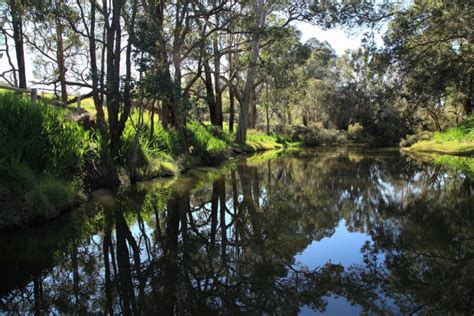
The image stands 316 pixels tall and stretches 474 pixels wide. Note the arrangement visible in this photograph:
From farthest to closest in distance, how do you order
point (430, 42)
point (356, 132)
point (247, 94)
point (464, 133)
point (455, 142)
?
point (356, 132) < point (247, 94) < point (455, 142) < point (464, 133) < point (430, 42)

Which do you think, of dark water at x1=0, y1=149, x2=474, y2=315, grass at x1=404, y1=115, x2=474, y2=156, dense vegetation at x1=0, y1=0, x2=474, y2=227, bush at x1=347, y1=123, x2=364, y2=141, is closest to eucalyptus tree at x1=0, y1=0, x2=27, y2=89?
dense vegetation at x1=0, y1=0, x2=474, y2=227

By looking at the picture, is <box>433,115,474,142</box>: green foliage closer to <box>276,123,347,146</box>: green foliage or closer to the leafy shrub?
the leafy shrub

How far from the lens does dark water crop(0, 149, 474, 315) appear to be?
4.73 meters

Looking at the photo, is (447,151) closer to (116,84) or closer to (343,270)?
(116,84)

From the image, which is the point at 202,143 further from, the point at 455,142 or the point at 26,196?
the point at 455,142

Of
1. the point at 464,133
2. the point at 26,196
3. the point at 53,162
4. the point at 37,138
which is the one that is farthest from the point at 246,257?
the point at 464,133

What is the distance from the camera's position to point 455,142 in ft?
91.5

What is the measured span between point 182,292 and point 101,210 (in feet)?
18.4

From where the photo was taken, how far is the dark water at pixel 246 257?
4.73 m

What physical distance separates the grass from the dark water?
51.9 ft

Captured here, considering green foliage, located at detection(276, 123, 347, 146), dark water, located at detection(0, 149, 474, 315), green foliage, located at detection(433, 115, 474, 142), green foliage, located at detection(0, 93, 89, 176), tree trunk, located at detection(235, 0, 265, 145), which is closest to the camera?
dark water, located at detection(0, 149, 474, 315)

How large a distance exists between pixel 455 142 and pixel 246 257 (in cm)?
2599

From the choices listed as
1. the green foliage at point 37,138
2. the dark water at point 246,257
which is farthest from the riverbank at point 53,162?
the dark water at point 246,257

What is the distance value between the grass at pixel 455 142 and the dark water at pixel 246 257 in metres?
15.8
